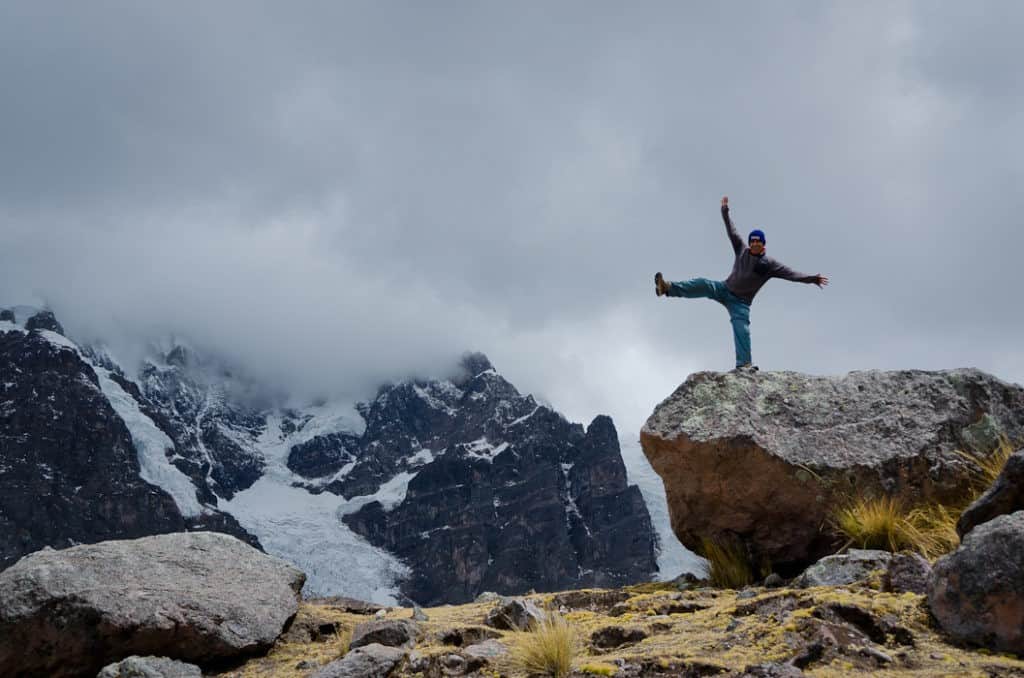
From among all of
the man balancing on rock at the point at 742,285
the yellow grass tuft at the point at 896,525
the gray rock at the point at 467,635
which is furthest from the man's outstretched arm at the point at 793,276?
the gray rock at the point at 467,635

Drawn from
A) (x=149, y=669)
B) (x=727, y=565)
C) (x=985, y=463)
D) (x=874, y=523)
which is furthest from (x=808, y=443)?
(x=149, y=669)

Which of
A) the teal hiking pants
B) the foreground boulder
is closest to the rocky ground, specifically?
the foreground boulder

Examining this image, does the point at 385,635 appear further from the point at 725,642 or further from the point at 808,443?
the point at 808,443

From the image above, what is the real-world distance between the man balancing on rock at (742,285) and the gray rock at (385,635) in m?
6.12

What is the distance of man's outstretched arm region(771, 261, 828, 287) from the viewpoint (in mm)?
10789

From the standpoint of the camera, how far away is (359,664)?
5.75 meters

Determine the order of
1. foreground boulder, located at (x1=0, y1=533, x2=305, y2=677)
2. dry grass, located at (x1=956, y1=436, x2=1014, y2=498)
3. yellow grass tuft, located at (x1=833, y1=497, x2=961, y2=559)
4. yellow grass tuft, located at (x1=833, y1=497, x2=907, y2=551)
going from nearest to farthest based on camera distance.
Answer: foreground boulder, located at (x1=0, y1=533, x2=305, y2=677) < yellow grass tuft, located at (x1=833, y1=497, x2=961, y2=559) < yellow grass tuft, located at (x1=833, y1=497, x2=907, y2=551) < dry grass, located at (x1=956, y1=436, x2=1014, y2=498)

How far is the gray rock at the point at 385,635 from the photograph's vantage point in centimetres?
673

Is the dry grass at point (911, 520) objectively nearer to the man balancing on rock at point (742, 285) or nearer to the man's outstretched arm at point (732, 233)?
the man balancing on rock at point (742, 285)

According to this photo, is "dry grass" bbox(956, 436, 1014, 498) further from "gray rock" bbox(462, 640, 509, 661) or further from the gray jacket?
"gray rock" bbox(462, 640, 509, 661)

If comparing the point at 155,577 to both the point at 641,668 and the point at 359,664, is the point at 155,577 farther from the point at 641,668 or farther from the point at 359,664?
the point at 641,668

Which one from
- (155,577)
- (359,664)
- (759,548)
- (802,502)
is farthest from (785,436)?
(155,577)

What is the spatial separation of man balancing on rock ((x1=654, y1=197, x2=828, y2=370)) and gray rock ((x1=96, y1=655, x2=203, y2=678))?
7.29 metres

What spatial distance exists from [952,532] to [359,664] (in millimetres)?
5484
